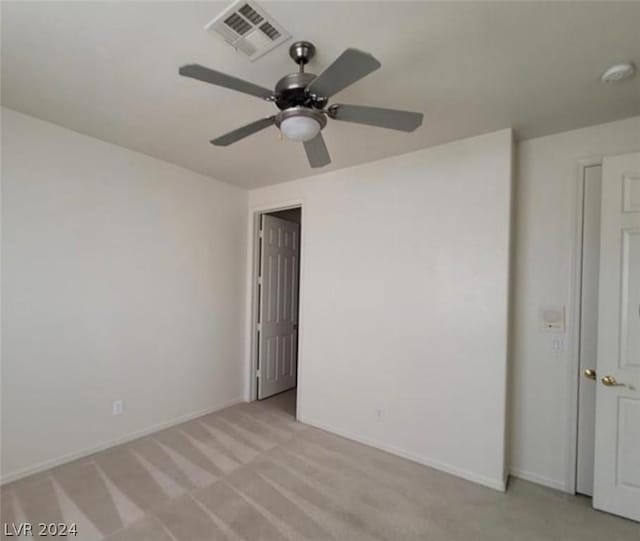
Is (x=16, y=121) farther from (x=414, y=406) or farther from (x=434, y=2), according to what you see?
(x=414, y=406)

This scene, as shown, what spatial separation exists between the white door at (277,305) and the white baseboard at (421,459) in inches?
38.6

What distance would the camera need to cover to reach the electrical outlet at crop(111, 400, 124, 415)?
9.44ft

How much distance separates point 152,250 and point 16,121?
1.30 m

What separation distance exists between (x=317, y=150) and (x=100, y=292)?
221 cm

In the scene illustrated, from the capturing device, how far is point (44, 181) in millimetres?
2473

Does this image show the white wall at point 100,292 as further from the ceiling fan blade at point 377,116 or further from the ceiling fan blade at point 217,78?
the ceiling fan blade at point 377,116

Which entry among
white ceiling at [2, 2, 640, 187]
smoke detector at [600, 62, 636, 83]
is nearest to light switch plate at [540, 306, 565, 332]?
white ceiling at [2, 2, 640, 187]

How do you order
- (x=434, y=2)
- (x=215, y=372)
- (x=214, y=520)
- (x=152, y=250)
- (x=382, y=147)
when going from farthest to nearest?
(x=215, y=372)
(x=152, y=250)
(x=382, y=147)
(x=214, y=520)
(x=434, y=2)

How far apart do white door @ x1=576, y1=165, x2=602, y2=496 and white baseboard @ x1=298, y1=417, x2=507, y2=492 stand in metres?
0.59

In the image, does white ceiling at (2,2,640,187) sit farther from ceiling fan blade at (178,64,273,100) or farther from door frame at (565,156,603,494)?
door frame at (565,156,603,494)

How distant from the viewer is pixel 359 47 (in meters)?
1.62

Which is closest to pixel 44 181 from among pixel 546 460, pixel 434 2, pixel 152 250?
pixel 152 250

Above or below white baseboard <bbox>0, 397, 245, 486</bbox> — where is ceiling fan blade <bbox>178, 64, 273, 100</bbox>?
above

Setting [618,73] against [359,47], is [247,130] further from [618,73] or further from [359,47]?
[618,73]
